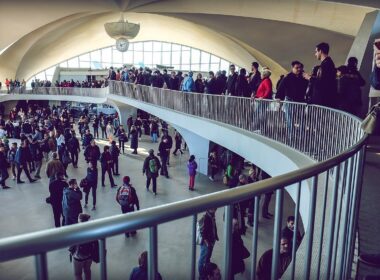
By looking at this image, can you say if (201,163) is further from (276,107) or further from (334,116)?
(334,116)

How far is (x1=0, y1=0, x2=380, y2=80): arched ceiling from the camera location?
1969 cm

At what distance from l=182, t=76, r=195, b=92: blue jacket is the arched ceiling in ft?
20.8

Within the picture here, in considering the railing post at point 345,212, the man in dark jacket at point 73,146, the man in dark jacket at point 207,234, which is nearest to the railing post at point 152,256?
the man in dark jacket at point 207,234

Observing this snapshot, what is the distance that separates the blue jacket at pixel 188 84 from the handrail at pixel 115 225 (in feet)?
42.3

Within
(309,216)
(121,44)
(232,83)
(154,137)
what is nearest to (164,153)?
(232,83)

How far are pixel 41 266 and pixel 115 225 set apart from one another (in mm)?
248

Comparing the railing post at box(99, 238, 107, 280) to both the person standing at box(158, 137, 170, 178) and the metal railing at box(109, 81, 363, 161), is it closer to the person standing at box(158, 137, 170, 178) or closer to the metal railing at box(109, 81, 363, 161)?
the metal railing at box(109, 81, 363, 161)

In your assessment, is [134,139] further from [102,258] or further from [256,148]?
[102,258]

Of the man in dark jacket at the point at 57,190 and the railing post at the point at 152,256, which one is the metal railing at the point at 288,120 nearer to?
the railing post at the point at 152,256

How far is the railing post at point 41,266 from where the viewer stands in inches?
42.7

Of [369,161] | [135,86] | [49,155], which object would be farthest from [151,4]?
[369,161]

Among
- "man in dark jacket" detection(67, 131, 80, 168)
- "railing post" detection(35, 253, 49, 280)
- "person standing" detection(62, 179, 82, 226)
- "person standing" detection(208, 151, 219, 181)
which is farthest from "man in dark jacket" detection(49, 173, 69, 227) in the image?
"person standing" detection(208, 151, 219, 181)

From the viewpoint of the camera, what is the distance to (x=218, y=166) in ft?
58.0

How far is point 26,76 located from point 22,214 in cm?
3915
